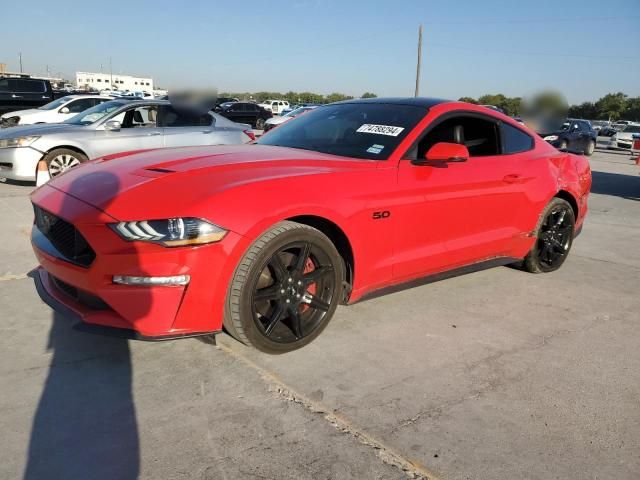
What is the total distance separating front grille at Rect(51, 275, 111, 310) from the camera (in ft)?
8.37

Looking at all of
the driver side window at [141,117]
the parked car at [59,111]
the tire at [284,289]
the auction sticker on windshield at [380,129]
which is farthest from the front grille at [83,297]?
the parked car at [59,111]

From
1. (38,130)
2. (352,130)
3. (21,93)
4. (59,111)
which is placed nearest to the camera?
(352,130)

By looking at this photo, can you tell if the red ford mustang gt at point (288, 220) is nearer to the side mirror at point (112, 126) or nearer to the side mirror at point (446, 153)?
the side mirror at point (446, 153)

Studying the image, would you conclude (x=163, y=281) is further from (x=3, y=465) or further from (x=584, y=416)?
(x=584, y=416)

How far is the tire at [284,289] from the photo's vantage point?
104 inches

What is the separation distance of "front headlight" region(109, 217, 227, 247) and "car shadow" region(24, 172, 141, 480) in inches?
6.1

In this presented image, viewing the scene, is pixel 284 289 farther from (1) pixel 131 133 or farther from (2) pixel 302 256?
(1) pixel 131 133

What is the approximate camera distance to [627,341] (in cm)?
344

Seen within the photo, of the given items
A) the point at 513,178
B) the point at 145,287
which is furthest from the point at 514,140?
the point at 145,287

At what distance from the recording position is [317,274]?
2984 mm

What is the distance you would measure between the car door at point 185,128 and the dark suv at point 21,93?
1337 cm

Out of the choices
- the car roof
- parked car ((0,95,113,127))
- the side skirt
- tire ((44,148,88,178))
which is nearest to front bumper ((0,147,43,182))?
tire ((44,148,88,178))

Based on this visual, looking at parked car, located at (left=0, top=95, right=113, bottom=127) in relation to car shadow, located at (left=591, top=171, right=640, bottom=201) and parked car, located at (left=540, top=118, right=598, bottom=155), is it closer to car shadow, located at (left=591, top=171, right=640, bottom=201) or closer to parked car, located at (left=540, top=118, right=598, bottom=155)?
car shadow, located at (left=591, top=171, right=640, bottom=201)

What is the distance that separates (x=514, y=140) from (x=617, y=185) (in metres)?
9.31
